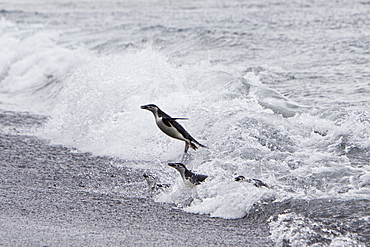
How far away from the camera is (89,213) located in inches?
214

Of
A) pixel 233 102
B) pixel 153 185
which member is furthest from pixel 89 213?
pixel 233 102

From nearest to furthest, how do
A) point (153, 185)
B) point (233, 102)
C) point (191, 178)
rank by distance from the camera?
point (191, 178) < point (153, 185) < point (233, 102)

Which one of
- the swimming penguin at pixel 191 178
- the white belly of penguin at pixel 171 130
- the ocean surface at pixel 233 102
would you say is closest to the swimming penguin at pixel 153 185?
the ocean surface at pixel 233 102

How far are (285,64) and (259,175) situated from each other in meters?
7.23

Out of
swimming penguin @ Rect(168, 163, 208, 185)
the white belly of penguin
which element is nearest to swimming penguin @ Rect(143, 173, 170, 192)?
swimming penguin @ Rect(168, 163, 208, 185)

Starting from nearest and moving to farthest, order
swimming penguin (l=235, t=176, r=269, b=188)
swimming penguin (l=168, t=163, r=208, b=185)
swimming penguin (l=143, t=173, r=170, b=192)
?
swimming penguin (l=235, t=176, r=269, b=188)
swimming penguin (l=168, t=163, r=208, b=185)
swimming penguin (l=143, t=173, r=170, b=192)

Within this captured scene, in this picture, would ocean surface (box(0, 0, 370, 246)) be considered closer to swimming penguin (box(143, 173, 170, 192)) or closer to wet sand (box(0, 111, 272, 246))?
swimming penguin (box(143, 173, 170, 192))

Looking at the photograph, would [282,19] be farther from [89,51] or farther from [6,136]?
[6,136]

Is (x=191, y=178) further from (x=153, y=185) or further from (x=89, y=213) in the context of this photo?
(x=89, y=213)

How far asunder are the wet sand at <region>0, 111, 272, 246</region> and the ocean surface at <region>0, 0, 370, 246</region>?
215mm

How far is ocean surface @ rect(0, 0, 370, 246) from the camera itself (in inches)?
207

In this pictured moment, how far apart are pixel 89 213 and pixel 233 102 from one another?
368cm

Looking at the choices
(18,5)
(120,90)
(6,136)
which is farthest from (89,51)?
(18,5)

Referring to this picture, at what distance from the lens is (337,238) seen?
4.35 m
